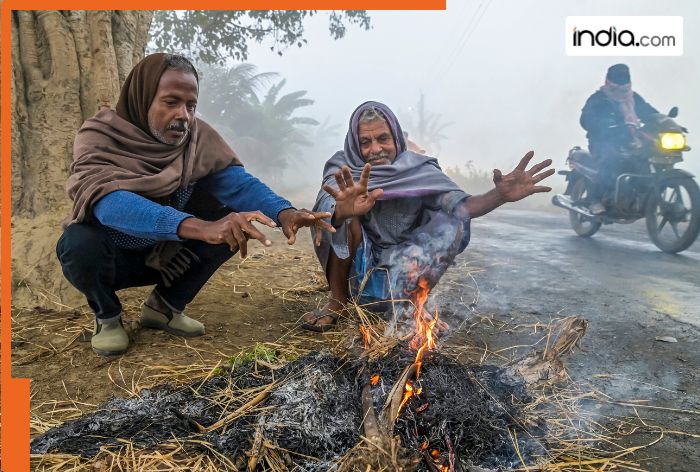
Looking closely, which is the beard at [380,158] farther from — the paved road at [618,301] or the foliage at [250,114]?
the foliage at [250,114]

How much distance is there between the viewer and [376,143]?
3.30 metres

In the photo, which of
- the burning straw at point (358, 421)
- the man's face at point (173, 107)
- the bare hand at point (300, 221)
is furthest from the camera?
the man's face at point (173, 107)

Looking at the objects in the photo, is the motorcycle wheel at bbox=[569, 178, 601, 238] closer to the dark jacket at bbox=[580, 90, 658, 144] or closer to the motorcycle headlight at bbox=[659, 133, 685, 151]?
the dark jacket at bbox=[580, 90, 658, 144]

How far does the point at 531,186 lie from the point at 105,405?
96.4 inches

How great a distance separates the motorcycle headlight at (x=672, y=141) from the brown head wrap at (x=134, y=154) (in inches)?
229

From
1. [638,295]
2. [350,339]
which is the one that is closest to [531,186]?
[350,339]

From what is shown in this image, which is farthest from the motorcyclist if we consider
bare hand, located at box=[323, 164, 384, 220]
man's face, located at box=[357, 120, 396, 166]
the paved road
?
bare hand, located at box=[323, 164, 384, 220]

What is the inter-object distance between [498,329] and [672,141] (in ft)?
14.7

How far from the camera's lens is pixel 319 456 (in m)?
1.75

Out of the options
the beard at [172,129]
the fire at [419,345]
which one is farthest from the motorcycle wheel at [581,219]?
the beard at [172,129]

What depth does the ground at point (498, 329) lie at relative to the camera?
232 cm

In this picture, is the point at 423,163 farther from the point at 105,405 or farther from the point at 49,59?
the point at 49,59

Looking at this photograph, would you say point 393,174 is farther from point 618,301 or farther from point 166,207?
point 618,301

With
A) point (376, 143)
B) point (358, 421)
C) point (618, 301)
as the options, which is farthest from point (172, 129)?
point (618, 301)
